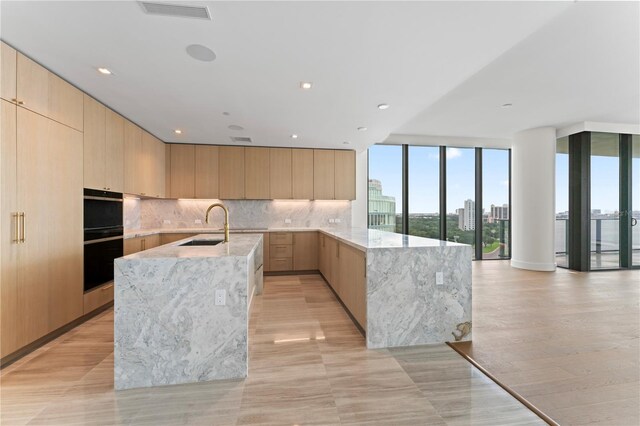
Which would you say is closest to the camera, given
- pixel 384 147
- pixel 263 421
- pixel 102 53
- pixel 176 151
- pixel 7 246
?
pixel 263 421

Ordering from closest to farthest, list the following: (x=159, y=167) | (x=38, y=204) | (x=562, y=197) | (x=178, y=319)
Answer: (x=178, y=319) < (x=38, y=204) < (x=159, y=167) < (x=562, y=197)

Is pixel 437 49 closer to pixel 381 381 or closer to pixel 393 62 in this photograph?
pixel 393 62

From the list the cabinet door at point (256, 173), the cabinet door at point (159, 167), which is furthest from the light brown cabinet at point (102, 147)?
the cabinet door at point (256, 173)

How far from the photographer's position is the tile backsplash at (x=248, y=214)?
5.48 m

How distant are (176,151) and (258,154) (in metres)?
1.58

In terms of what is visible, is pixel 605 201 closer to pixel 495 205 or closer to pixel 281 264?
pixel 495 205

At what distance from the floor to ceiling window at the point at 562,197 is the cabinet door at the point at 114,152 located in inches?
310

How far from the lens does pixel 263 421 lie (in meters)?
1.56

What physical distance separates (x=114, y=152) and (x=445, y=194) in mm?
6443

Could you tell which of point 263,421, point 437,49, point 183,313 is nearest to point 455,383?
point 263,421

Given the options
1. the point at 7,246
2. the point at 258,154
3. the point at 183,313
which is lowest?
the point at 183,313

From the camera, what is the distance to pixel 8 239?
2.13m

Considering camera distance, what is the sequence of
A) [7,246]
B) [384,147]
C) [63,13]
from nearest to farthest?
[63,13] < [7,246] < [384,147]

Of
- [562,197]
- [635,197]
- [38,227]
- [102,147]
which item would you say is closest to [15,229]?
[38,227]
